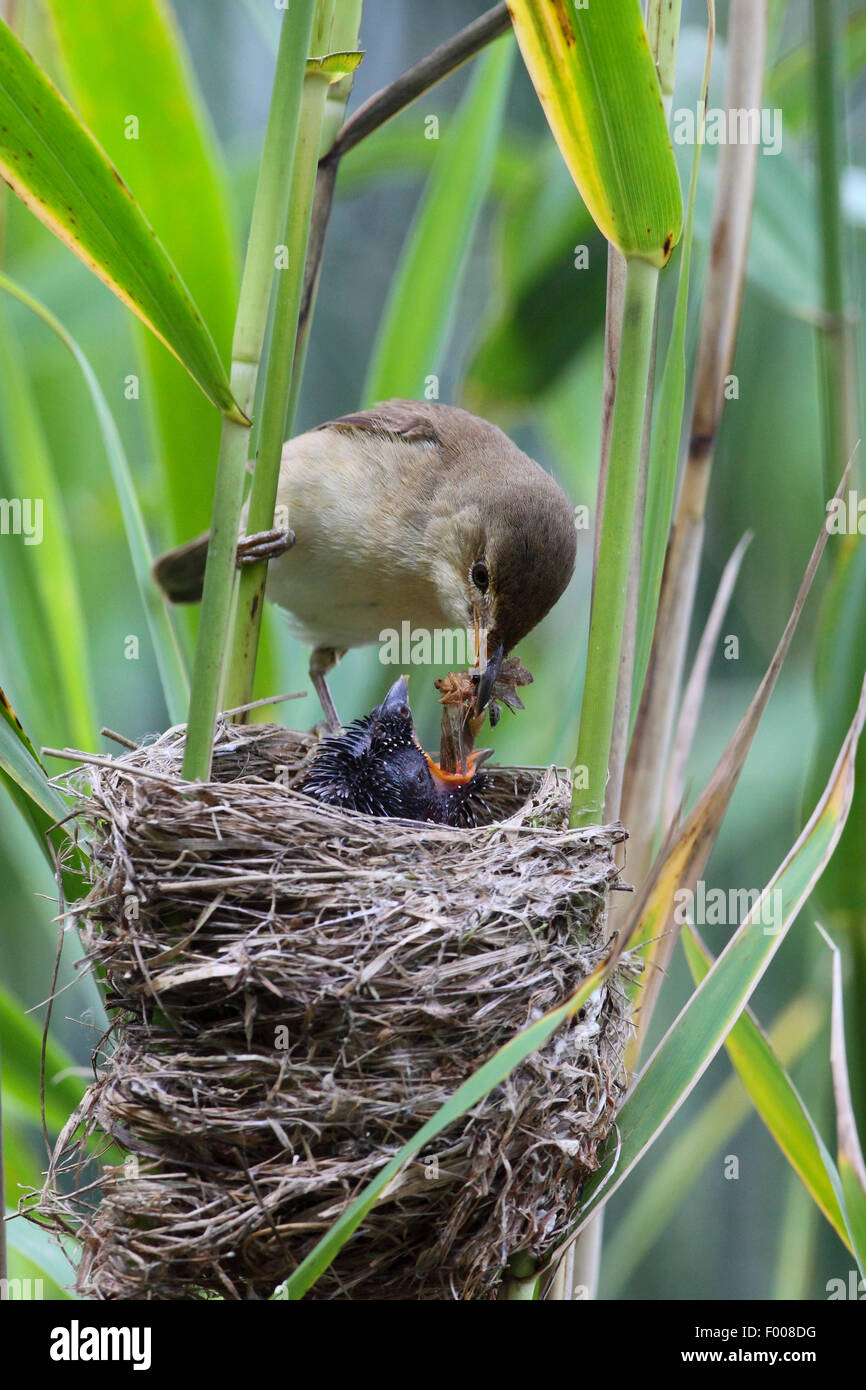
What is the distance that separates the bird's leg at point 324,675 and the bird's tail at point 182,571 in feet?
1.00

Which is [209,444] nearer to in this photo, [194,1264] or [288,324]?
[288,324]

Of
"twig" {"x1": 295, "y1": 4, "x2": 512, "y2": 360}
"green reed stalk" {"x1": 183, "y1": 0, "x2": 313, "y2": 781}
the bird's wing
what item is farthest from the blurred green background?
"green reed stalk" {"x1": 183, "y1": 0, "x2": 313, "y2": 781}

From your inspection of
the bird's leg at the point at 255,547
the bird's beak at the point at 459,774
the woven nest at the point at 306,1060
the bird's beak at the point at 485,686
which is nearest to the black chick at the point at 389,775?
the bird's beak at the point at 459,774

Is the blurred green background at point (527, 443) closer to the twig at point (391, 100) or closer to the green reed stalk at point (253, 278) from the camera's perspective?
the twig at point (391, 100)

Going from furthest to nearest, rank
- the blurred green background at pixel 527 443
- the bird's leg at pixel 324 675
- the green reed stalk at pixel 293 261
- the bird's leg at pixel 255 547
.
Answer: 1. the bird's leg at pixel 324 675
2. the blurred green background at pixel 527 443
3. the bird's leg at pixel 255 547
4. the green reed stalk at pixel 293 261

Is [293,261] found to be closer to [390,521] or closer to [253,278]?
[253,278]

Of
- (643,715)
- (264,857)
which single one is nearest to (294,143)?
(264,857)

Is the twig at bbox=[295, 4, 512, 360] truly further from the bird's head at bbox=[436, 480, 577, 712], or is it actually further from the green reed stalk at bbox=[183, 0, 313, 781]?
the bird's head at bbox=[436, 480, 577, 712]

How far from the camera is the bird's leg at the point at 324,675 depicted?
244 centimetres

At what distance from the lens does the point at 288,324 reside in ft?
4.62

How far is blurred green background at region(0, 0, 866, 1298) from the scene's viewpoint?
6.52 feet

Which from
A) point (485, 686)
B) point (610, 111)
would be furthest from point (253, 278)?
point (485, 686)

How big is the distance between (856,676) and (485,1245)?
37.2 inches

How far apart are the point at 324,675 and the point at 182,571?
393 mm
